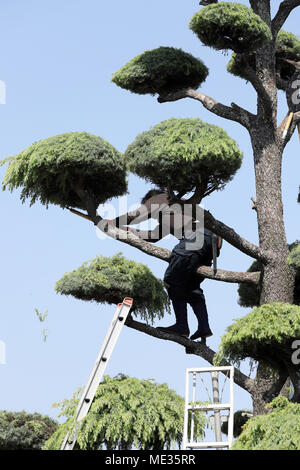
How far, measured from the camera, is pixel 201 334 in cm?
1102

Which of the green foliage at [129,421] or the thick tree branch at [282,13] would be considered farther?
the thick tree branch at [282,13]

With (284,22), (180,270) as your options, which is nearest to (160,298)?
(180,270)

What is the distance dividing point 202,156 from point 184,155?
0.23 meters

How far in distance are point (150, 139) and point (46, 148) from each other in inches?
60.4

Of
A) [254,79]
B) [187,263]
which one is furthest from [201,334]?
[254,79]

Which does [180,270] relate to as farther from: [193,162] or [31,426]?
[31,426]

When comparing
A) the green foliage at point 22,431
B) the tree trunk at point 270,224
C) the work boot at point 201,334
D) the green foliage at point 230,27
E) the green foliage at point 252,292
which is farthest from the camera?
the green foliage at point 22,431

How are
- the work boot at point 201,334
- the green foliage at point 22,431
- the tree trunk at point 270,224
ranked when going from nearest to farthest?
the tree trunk at point 270,224
the work boot at point 201,334
the green foliage at point 22,431

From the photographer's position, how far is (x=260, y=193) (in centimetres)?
1101

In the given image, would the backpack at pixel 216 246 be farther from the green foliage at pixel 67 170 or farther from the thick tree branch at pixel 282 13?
the thick tree branch at pixel 282 13

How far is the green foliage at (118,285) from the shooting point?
1088 cm

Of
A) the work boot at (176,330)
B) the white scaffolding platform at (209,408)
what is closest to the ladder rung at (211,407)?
the white scaffolding platform at (209,408)

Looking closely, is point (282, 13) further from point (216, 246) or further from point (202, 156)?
point (216, 246)

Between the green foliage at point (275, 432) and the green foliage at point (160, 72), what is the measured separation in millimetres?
5395
